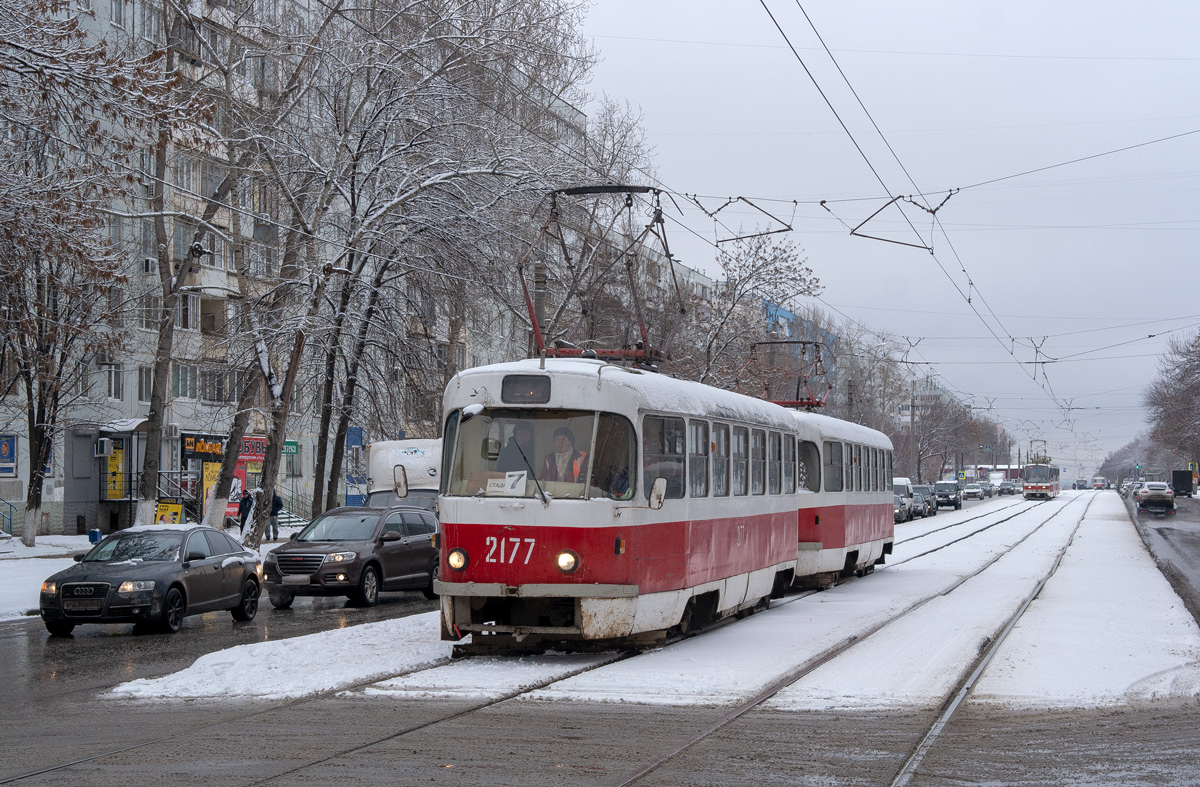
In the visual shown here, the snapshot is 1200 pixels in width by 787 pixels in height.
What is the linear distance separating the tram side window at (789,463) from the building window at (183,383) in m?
30.0

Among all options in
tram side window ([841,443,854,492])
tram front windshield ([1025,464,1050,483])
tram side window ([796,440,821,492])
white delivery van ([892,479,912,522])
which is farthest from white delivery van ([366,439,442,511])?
tram front windshield ([1025,464,1050,483])

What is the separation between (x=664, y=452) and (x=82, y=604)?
7.80m

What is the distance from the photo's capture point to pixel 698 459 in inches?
537

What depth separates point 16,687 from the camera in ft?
37.0

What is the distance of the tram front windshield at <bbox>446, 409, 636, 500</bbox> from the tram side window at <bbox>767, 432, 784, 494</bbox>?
5.08m

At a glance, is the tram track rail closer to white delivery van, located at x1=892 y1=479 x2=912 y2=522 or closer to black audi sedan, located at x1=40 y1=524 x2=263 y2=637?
black audi sedan, located at x1=40 y1=524 x2=263 y2=637

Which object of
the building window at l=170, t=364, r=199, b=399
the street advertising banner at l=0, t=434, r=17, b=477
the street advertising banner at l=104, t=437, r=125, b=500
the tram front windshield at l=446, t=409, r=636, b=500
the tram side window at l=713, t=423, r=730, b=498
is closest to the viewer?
the tram front windshield at l=446, t=409, r=636, b=500

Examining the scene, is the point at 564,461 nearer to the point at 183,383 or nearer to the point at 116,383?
the point at 116,383

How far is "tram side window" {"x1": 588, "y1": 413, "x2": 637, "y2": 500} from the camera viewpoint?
11766mm

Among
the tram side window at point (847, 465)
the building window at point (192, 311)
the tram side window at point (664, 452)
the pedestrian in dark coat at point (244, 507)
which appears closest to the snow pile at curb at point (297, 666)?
the tram side window at point (664, 452)

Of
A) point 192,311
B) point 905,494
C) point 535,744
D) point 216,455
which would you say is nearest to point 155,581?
point 535,744

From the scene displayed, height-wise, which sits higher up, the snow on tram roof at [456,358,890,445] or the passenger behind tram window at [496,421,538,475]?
the snow on tram roof at [456,358,890,445]

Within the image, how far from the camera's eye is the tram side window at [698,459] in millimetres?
13383

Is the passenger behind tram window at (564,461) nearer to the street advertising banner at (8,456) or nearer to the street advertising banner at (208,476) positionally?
the street advertising banner at (8,456)
